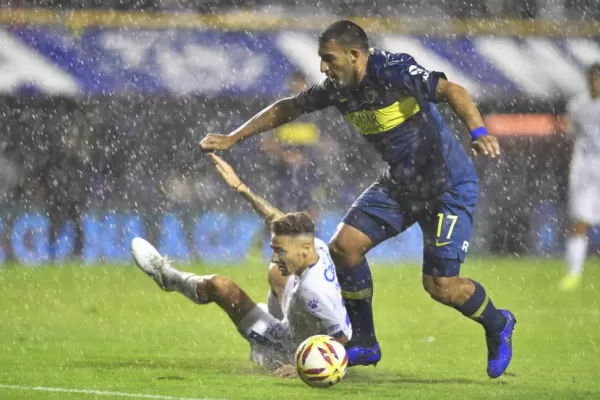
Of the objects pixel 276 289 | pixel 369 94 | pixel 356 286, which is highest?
pixel 369 94

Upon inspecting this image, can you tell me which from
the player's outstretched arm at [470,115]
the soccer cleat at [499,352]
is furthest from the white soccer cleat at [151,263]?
the player's outstretched arm at [470,115]

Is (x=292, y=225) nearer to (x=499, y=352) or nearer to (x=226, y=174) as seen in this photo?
(x=226, y=174)

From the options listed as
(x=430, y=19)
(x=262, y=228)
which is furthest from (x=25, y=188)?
(x=430, y=19)

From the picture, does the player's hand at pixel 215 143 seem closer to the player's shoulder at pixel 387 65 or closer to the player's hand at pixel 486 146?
the player's shoulder at pixel 387 65

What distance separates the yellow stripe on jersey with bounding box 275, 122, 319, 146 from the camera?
17.1 m

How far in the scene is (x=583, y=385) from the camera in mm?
7914

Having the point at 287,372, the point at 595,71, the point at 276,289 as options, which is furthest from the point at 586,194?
the point at 287,372

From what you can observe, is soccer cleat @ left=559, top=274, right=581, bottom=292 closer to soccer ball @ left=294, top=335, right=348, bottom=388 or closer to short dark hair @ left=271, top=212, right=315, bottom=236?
short dark hair @ left=271, top=212, right=315, bottom=236

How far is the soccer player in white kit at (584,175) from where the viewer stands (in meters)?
14.0

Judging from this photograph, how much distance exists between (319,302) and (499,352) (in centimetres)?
128

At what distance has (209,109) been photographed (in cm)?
1952

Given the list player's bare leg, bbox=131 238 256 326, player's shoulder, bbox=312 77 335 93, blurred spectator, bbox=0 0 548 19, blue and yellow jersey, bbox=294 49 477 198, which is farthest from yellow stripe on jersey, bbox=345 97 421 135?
blurred spectator, bbox=0 0 548 19

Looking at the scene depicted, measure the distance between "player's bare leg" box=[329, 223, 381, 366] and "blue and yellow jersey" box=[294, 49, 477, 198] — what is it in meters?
0.42

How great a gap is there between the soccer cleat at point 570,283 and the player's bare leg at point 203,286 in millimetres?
6121
